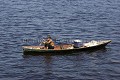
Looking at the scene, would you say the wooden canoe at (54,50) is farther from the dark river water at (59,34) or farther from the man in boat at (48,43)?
the dark river water at (59,34)

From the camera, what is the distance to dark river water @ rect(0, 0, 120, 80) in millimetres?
35125

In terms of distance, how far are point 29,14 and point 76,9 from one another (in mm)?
9537

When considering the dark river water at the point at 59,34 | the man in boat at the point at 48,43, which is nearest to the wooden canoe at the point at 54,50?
the man in boat at the point at 48,43

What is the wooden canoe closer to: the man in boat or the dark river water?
the man in boat

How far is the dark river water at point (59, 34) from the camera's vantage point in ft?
115

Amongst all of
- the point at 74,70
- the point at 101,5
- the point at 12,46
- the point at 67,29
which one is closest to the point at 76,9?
the point at 101,5

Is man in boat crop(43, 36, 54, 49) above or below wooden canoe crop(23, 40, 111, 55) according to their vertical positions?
above

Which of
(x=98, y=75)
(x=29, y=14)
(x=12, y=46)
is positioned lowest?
(x=98, y=75)

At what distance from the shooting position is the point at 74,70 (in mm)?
35750

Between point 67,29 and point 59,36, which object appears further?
point 67,29

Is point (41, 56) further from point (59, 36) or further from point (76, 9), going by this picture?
point (76, 9)

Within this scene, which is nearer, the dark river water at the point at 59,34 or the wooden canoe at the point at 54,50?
the dark river water at the point at 59,34

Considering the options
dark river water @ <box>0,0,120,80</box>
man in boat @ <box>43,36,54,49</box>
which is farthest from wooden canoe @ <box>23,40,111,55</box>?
dark river water @ <box>0,0,120,80</box>

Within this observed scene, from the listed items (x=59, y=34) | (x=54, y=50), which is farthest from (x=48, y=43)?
(x=59, y=34)
